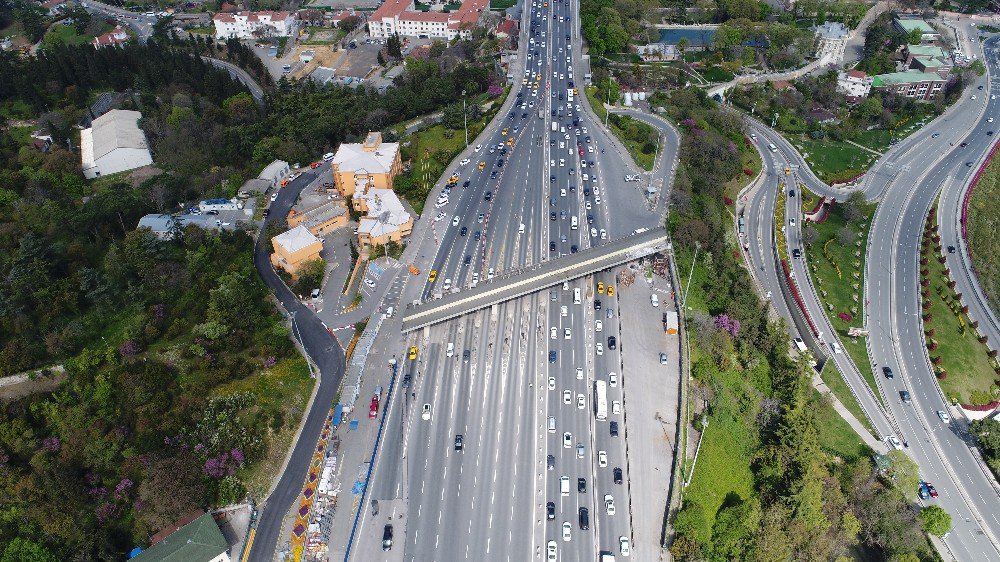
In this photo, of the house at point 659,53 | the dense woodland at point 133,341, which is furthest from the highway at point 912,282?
the dense woodland at point 133,341

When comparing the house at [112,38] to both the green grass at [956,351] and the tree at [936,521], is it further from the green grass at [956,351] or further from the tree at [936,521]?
the tree at [936,521]

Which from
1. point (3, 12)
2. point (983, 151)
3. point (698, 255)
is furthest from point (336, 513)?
point (3, 12)

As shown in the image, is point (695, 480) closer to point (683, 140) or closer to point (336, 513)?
point (336, 513)

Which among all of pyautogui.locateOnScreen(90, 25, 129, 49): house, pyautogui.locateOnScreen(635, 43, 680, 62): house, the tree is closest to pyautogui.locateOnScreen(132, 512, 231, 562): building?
the tree

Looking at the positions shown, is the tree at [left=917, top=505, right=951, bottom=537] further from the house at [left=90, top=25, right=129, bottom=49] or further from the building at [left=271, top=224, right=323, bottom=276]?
the house at [left=90, top=25, right=129, bottom=49]

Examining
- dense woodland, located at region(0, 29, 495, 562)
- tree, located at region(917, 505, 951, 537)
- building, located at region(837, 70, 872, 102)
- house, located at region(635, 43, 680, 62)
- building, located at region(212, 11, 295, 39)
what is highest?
building, located at region(212, 11, 295, 39)
